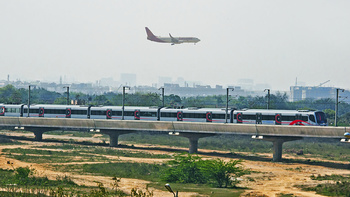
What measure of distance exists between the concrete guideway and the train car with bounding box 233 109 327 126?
3.28 metres

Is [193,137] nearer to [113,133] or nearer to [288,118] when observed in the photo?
[288,118]

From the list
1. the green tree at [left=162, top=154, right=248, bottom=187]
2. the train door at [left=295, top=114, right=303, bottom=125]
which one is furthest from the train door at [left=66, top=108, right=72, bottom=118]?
the train door at [left=295, top=114, right=303, bottom=125]

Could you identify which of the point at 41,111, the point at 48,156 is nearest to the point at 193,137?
the point at 48,156

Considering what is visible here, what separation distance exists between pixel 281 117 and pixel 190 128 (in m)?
14.3

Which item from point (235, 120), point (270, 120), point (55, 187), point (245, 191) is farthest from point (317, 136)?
point (55, 187)

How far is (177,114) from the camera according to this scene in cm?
8544

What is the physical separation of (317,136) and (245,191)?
21.8 meters

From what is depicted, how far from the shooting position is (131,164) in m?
68.0

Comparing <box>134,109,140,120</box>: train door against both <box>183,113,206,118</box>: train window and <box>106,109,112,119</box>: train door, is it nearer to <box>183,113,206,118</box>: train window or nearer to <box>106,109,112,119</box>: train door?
<box>106,109,112,119</box>: train door

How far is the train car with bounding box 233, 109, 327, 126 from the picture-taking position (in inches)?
2903

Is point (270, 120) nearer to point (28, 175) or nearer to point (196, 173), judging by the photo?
point (196, 173)

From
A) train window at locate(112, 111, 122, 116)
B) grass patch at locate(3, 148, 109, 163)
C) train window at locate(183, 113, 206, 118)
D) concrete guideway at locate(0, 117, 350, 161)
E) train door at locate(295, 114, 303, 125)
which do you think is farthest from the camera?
train window at locate(112, 111, 122, 116)

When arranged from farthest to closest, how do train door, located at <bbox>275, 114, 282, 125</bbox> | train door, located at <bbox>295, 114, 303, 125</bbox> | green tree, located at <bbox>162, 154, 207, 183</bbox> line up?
train door, located at <bbox>275, 114, 282, 125</bbox> < train door, located at <bbox>295, 114, 303, 125</bbox> < green tree, located at <bbox>162, 154, 207, 183</bbox>

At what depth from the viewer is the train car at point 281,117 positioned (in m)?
73.7
